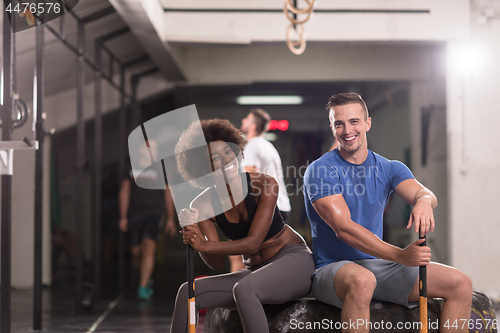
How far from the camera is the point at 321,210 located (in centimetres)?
202

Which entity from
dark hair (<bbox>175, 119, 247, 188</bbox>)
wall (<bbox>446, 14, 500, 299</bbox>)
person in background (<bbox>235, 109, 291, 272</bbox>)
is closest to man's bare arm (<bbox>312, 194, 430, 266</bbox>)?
dark hair (<bbox>175, 119, 247, 188</bbox>)

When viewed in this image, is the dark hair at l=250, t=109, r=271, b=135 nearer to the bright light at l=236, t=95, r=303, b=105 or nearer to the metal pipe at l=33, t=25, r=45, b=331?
the metal pipe at l=33, t=25, r=45, b=331

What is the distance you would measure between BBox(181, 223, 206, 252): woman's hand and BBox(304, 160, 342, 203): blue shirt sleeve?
0.53 m

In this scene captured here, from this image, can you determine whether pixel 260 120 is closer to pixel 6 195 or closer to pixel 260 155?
pixel 260 155

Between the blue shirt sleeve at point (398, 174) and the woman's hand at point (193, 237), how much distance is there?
0.91 metres

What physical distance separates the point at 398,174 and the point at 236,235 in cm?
79

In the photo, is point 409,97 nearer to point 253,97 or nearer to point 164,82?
point 253,97

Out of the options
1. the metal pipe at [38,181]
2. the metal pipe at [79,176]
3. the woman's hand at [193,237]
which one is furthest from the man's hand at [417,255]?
the metal pipe at [79,176]

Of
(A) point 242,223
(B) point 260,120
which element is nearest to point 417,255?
(A) point 242,223

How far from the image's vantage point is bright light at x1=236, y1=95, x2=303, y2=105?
686 centimetres

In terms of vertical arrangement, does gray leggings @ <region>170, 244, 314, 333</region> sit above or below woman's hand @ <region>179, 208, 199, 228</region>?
below

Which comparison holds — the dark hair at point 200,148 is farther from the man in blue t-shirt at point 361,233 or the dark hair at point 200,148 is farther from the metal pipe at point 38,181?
the metal pipe at point 38,181

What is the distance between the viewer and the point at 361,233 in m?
1.92

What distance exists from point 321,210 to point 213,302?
0.61 meters
